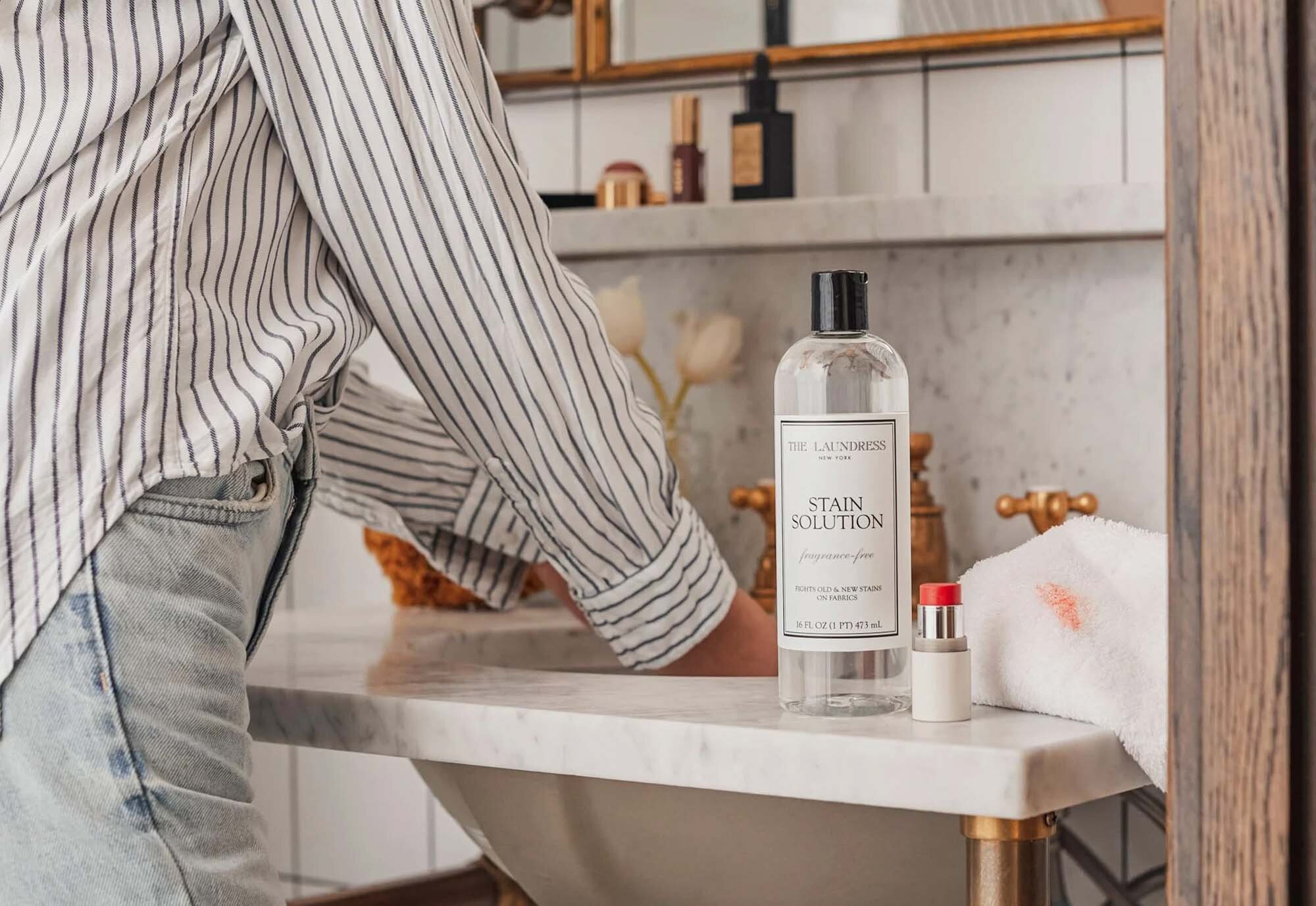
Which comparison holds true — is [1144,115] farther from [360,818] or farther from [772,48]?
[360,818]

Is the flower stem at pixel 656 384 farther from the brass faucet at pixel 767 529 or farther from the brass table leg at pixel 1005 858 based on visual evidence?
the brass table leg at pixel 1005 858

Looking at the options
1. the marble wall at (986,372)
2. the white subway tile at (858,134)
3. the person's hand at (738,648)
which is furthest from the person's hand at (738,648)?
the white subway tile at (858,134)

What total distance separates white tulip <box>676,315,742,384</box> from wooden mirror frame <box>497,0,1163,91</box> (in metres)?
0.24

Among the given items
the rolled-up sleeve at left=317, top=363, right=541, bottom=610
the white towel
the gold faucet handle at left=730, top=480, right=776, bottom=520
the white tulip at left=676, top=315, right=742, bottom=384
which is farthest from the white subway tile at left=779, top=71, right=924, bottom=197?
the white towel


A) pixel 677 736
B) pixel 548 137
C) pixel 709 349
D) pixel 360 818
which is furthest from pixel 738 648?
pixel 360 818

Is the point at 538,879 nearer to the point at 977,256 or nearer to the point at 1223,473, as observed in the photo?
the point at 1223,473

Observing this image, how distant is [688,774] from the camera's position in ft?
2.22

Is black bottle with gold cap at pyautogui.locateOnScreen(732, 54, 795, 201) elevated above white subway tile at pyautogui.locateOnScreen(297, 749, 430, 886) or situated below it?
above

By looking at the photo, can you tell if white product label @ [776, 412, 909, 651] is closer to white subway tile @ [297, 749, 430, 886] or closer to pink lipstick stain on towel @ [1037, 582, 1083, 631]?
pink lipstick stain on towel @ [1037, 582, 1083, 631]

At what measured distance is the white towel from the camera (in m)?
0.65

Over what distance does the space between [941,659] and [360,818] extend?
3.44ft

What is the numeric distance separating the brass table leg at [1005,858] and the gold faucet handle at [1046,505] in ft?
1.75

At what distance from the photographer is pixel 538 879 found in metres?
0.84

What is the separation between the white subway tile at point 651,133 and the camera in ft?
4.37
